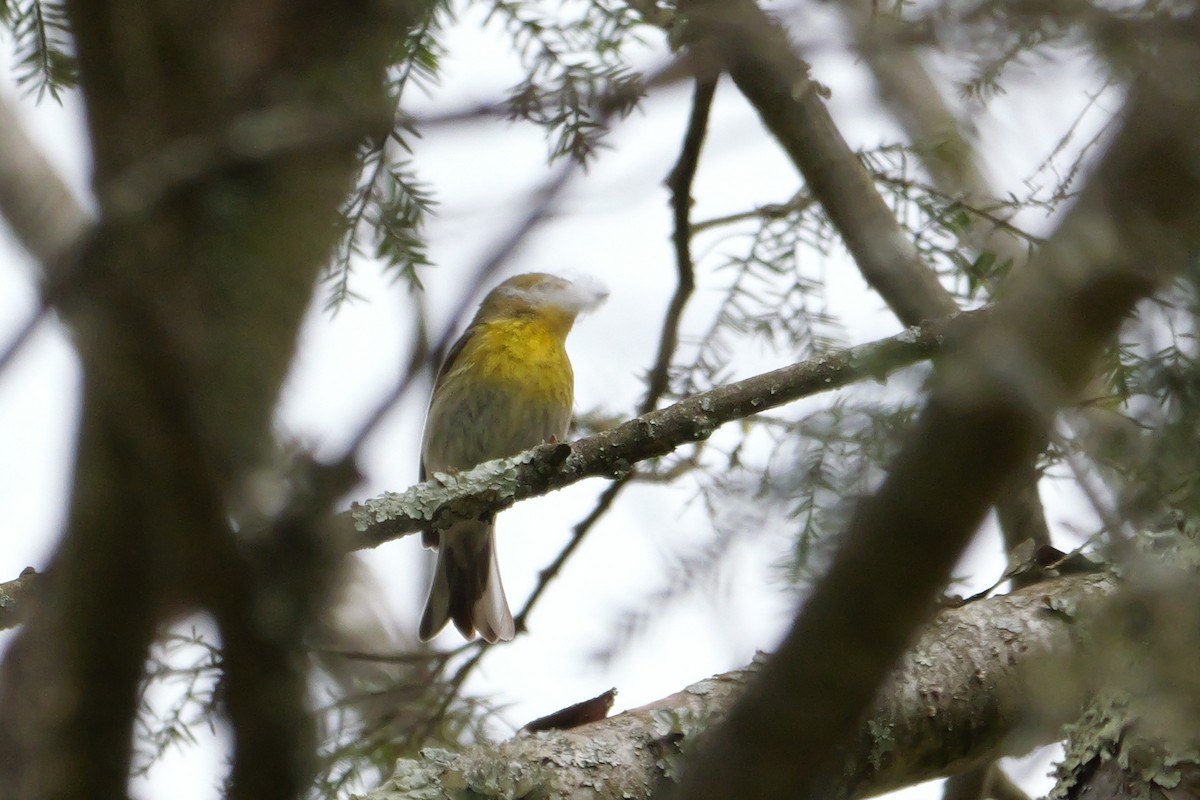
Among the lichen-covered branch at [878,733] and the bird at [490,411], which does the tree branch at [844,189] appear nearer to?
the lichen-covered branch at [878,733]

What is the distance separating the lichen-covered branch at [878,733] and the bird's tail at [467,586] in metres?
2.75

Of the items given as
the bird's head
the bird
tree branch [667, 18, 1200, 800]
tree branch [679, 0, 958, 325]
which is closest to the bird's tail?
the bird

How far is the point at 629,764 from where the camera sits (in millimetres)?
2873

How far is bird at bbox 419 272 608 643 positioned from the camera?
19.9 ft

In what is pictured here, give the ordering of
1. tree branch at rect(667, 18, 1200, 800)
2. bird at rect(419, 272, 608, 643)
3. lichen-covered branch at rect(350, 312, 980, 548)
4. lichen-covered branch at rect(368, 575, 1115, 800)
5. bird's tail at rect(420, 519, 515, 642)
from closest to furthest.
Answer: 1. tree branch at rect(667, 18, 1200, 800)
2. lichen-covered branch at rect(368, 575, 1115, 800)
3. lichen-covered branch at rect(350, 312, 980, 548)
4. bird's tail at rect(420, 519, 515, 642)
5. bird at rect(419, 272, 608, 643)

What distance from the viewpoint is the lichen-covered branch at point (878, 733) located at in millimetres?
2834

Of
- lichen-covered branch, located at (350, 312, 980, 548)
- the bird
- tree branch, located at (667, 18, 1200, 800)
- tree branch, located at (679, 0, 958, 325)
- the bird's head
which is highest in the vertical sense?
the bird's head

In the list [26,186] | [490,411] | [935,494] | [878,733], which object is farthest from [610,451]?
[26,186]

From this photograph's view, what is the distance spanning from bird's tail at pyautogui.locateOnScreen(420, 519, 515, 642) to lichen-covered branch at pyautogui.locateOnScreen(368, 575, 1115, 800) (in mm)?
2753

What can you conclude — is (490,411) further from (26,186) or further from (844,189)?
(844,189)

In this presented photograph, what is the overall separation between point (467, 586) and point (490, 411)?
89 cm

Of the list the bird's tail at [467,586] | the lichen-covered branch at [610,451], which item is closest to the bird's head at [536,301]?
the bird's tail at [467,586]

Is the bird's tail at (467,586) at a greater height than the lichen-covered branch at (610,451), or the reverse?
the bird's tail at (467,586)

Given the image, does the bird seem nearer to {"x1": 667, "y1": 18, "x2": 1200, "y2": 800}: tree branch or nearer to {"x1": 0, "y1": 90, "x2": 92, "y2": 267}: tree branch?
{"x1": 0, "y1": 90, "x2": 92, "y2": 267}: tree branch
